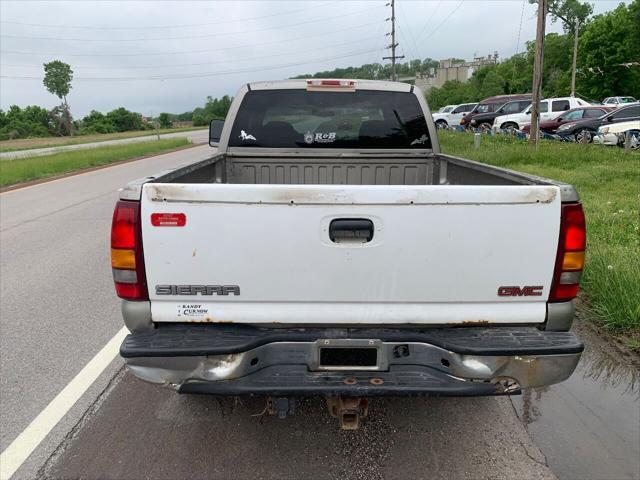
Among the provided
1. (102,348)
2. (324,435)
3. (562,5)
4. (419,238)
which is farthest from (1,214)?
(562,5)

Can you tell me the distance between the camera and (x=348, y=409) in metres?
2.44

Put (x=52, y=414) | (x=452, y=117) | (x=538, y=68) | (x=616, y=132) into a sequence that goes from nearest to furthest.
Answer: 1. (x=52, y=414)
2. (x=538, y=68)
3. (x=616, y=132)
4. (x=452, y=117)

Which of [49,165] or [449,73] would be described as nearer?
[49,165]

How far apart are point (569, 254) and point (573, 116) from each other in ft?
74.5

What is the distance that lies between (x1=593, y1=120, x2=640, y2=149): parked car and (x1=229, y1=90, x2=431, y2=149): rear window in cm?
1500

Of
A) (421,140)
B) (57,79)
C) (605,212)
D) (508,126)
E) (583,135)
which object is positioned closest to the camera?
(421,140)

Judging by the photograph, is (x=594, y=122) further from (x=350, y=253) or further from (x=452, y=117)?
(x=350, y=253)

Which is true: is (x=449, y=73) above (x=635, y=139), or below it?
above

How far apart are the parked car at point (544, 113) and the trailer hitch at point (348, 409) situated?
24.0 m

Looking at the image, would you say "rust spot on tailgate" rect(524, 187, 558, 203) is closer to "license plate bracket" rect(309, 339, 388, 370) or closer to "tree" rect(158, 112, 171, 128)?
→ "license plate bracket" rect(309, 339, 388, 370)

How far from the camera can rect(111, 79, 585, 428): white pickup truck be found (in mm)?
2271

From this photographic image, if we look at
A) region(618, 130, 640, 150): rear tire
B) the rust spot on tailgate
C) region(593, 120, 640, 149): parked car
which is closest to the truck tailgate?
A: the rust spot on tailgate

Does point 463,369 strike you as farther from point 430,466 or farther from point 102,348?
point 102,348

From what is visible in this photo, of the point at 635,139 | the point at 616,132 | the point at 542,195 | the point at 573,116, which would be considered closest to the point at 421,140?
the point at 542,195
